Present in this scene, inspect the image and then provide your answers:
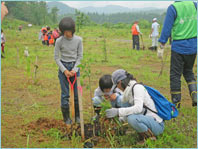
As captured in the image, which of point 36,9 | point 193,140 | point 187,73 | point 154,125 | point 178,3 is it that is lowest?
point 193,140

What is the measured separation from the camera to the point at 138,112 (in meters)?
2.89

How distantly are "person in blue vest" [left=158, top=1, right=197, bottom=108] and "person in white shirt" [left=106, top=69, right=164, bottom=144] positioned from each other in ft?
3.71

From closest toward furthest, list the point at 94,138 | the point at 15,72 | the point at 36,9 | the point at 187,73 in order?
the point at 94,138
the point at 187,73
the point at 15,72
the point at 36,9

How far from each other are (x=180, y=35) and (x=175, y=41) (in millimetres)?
118

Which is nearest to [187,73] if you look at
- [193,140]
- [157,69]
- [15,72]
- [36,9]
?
[193,140]

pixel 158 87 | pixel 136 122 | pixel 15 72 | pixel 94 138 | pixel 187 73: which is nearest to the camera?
pixel 136 122

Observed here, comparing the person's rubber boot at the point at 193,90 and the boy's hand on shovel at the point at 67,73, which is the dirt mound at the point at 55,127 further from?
the person's rubber boot at the point at 193,90

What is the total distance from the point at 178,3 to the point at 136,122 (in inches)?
80.9

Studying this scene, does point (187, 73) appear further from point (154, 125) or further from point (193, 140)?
→ point (154, 125)

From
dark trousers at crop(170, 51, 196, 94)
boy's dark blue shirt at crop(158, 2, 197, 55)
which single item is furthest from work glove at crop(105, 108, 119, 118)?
boy's dark blue shirt at crop(158, 2, 197, 55)

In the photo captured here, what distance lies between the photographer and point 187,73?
4.26 m

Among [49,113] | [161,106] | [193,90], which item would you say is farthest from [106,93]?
[193,90]

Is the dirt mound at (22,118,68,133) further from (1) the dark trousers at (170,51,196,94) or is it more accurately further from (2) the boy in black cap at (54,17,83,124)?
(1) the dark trousers at (170,51,196,94)

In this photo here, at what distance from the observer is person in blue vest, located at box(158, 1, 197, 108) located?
3922mm
